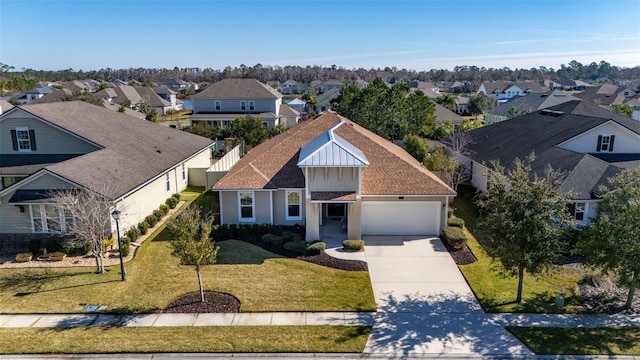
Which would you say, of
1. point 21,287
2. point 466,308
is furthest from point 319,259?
point 21,287

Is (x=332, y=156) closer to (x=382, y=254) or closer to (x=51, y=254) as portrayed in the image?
(x=382, y=254)

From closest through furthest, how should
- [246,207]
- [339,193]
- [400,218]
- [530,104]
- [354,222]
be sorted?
1. [339,193]
2. [354,222]
3. [400,218]
4. [246,207]
5. [530,104]

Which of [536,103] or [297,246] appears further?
[536,103]

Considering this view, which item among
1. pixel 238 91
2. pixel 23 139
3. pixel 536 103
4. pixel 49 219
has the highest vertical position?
pixel 238 91

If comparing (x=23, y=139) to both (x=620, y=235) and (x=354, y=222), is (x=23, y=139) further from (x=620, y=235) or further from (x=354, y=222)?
(x=620, y=235)

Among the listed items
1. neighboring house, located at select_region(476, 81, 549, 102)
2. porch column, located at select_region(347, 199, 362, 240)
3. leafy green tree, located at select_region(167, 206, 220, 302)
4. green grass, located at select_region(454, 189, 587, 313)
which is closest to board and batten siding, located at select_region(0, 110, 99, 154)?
Answer: leafy green tree, located at select_region(167, 206, 220, 302)

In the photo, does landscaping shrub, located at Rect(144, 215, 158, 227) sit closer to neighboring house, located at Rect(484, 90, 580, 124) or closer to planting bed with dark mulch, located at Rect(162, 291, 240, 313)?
planting bed with dark mulch, located at Rect(162, 291, 240, 313)

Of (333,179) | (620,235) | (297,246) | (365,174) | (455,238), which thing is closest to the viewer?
(620,235)

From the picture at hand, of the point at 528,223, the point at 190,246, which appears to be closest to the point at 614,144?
the point at 528,223
